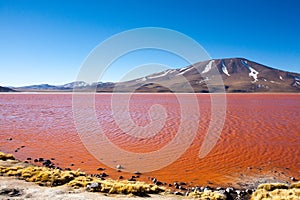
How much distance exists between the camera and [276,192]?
9930 millimetres

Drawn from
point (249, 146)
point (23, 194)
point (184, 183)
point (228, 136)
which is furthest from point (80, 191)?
point (228, 136)

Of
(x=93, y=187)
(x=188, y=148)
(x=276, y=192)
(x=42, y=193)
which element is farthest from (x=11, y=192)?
(x=188, y=148)

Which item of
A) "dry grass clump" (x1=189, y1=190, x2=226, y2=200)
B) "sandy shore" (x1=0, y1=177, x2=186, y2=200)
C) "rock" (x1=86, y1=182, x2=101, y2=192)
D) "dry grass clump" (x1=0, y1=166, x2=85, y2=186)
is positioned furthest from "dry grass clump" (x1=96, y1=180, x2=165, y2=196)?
"dry grass clump" (x1=0, y1=166, x2=85, y2=186)

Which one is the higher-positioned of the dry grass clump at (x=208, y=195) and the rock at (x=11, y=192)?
the rock at (x=11, y=192)

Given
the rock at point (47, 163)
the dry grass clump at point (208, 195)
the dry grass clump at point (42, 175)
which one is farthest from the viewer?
the rock at point (47, 163)

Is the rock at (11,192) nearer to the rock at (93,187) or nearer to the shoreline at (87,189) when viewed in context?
the shoreline at (87,189)

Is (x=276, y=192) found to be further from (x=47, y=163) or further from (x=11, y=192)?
(x=47, y=163)

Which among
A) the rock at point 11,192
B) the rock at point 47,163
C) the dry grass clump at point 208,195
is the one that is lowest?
the rock at point 47,163

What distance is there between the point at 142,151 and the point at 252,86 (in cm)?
18059

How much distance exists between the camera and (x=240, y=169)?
14.2 m

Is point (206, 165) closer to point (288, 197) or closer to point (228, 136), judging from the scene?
point (288, 197)

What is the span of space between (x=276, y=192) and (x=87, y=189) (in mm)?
6914

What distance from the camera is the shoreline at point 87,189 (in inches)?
359

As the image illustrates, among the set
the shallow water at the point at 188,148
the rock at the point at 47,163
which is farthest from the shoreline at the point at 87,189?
the rock at the point at 47,163
